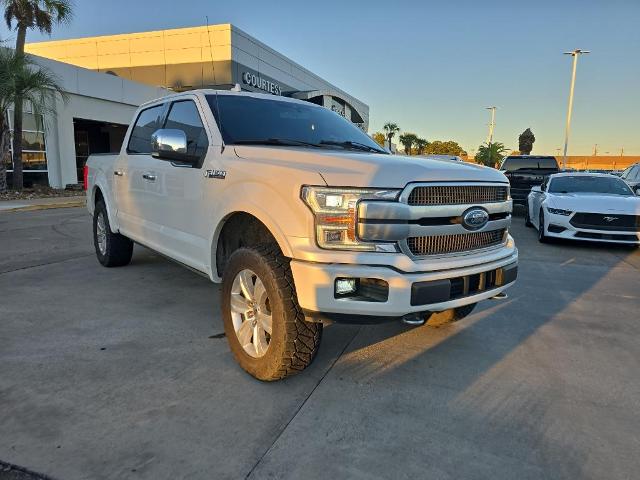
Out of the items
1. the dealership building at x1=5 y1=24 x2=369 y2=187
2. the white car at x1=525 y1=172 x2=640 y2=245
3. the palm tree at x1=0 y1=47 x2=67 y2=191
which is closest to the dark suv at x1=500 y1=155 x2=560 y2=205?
the white car at x1=525 y1=172 x2=640 y2=245

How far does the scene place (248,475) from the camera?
219 centimetres

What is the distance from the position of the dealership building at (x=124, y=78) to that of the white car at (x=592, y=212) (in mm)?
10500

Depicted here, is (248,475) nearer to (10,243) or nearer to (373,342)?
(373,342)

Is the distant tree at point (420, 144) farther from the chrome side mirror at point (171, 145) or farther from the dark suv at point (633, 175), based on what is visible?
the chrome side mirror at point (171, 145)

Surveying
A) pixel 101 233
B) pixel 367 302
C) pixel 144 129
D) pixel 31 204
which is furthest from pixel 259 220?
pixel 31 204

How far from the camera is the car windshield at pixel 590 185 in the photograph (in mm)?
9394

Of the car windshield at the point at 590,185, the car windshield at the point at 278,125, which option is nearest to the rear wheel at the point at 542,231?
the car windshield at the point at 590,185

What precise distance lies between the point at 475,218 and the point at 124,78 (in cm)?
2918

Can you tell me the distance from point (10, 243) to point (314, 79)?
1623 inches

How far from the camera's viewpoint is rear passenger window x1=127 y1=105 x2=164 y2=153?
192 inches

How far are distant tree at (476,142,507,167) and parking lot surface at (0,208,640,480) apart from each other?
6526cm

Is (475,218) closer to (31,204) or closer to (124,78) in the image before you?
(31,204)

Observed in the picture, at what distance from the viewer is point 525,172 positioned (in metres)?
14.6

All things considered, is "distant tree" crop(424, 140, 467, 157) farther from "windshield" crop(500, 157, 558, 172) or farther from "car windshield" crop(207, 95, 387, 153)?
"car windshield" crop(207, 95, 387, 153)
